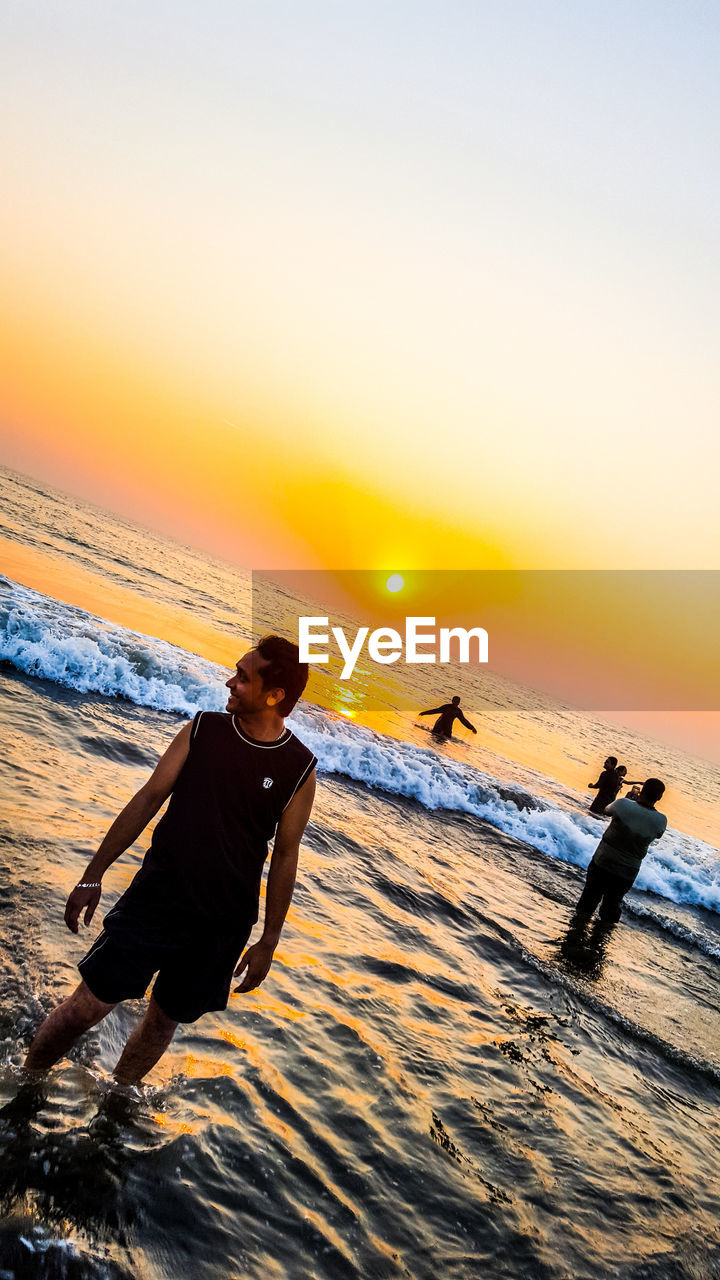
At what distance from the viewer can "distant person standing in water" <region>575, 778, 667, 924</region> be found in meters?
8.41

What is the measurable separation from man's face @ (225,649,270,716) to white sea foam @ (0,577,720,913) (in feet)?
33.6

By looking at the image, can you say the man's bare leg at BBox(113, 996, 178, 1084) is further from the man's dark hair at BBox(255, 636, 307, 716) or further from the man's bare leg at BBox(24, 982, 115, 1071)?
the man's dark hair at BBox(255, 636, 307, 716)

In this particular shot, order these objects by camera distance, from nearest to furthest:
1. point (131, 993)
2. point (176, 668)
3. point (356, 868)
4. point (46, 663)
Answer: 1. point (131, 993)
2. point (356, 868)
3. point (46, 663)
4. point (176, 668)

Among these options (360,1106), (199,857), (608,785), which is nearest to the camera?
(199,857)

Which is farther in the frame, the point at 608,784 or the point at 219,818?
the point at 608,784

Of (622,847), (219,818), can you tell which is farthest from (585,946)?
(219,818)

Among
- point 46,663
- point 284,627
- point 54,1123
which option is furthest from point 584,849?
point 284,627

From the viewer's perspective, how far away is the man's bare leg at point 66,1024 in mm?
2701

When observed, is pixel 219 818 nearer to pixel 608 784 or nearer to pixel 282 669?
pixel 282 669

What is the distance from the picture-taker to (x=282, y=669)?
2787 millimetres

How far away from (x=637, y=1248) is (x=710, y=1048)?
420 cm

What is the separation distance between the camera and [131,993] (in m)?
2.67

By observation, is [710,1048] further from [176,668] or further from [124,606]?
[124,606]

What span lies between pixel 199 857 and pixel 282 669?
91 cm
